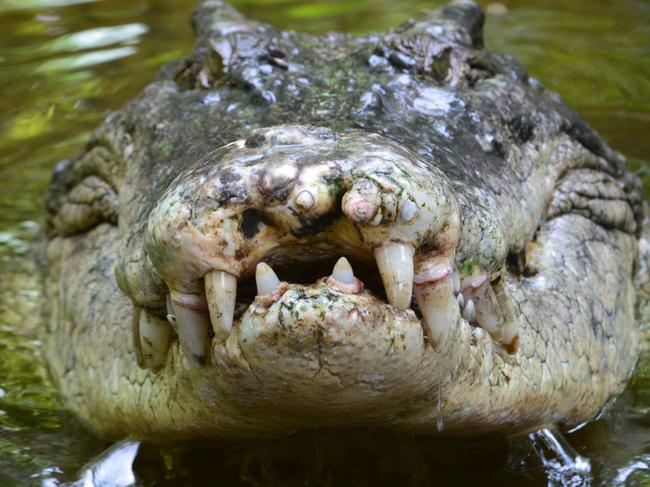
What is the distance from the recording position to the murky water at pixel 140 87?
325 cm

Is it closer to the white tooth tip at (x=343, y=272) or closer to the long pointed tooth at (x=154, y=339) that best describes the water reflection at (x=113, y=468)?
the long pointed tooth at (x=154, y=339)

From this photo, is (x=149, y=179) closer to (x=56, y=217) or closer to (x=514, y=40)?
(x=56, y=217)

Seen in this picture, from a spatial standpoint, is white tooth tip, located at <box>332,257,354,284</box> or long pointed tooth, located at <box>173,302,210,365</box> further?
long pointed tooth, located at <box>173,302,210,365</box>

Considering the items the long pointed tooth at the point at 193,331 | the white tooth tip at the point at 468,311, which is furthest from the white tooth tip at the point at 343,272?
the white tooth tip at the point at 468,311

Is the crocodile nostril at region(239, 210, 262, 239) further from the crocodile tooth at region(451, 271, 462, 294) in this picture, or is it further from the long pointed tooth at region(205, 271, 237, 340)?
the crocodile tooth at region(451, 271, 462, 294)

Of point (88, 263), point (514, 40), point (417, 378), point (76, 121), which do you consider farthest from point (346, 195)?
point (514, 40)

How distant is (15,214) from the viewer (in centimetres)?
541

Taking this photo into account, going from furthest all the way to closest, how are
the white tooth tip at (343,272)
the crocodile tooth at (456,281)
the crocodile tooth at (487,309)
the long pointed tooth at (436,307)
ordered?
the crocodile tooth at (487,309), the crocodile tooth at (456,281), the long pointed tooth at (436,307), the white tooth tip at (343,272)

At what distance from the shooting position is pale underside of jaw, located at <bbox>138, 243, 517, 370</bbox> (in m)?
2.28

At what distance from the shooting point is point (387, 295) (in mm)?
2309

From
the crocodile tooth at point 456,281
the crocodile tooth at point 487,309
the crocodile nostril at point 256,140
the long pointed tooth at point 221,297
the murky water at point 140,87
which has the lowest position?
the murky water at point 140,87

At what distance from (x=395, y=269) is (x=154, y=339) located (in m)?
0.76

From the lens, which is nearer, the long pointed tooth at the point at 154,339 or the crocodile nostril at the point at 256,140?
the crocodile nostril at the point at 256,140

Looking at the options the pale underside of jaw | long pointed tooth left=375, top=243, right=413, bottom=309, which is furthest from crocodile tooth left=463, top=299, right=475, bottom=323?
long pointed tooth left=375, top=243, right=413, bottom=309
